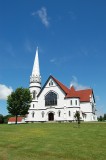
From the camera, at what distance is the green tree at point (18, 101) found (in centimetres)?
6316

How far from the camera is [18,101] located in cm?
6325

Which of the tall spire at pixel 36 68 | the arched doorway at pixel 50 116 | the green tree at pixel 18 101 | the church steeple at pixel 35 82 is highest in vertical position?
the tall spire at pixel 36 68

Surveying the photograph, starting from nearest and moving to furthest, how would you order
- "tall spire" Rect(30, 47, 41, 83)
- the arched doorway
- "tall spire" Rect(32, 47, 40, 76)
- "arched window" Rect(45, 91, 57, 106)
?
"arched window" Rect(45, 91, 57, 106), the arched doorway, "tall spire" Rect(30, 47, 41, 83), "tall spire" Rect(32, 47, 40, 76)

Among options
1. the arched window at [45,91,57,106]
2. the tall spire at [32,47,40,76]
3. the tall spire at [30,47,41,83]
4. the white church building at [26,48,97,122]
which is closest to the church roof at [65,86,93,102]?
the white church building at [26,48,97,122]

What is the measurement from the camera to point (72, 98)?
7194cm

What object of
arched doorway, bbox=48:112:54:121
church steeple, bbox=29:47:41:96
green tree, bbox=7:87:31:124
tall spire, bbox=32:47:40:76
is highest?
tall spire, bbox=32:47:40:76

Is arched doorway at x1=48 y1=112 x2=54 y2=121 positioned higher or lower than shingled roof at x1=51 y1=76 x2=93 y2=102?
lower

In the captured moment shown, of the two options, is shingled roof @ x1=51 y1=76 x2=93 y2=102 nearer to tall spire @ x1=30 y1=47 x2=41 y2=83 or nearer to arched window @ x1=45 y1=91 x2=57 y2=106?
arched window @ x1=45 y1=91 x2=57 y2=106

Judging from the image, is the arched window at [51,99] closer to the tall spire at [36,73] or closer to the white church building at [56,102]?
the white church building at [56,102]

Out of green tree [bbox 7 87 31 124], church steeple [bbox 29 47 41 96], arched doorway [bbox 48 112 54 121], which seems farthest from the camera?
church steeple [bbox 29 47 41 96]

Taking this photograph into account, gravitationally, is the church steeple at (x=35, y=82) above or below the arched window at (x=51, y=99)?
above

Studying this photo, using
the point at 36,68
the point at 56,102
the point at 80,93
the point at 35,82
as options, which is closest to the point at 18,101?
the point at 56,102

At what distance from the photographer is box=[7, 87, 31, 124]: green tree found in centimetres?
6316

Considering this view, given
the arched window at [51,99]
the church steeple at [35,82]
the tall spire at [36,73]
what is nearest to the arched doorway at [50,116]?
the arched window at [51,99]
